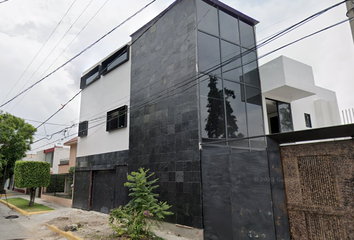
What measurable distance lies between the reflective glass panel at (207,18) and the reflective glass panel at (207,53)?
12.6 inches

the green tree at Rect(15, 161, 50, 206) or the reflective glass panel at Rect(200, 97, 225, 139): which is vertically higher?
the reflective glass panel at Rect(200, 97, 225, 139)

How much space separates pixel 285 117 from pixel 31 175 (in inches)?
606

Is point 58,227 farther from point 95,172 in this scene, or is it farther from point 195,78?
point 195,78

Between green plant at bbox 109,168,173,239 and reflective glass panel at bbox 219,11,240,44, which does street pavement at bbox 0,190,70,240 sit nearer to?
green plant at bbox 109,168,173,239

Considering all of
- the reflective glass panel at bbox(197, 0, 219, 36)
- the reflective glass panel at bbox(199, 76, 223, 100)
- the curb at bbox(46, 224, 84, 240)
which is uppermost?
the reflective glass panel at bbox(197, 0, 219, 36)

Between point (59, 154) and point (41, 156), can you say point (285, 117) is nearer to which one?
point (59, 154)

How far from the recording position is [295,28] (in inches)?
209

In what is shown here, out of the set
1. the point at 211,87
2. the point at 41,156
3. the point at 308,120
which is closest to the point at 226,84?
the point at 211,87

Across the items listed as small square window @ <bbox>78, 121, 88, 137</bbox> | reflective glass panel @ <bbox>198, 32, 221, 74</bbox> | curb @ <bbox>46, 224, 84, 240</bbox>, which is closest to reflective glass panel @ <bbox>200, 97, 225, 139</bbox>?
reflective glass panel @ <bbox>198, 32, 221, 74</bbox>

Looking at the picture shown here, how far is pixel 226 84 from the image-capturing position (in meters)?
8.79

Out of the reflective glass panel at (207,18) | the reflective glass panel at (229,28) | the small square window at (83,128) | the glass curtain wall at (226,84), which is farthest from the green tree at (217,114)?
the small square window at (83,128)

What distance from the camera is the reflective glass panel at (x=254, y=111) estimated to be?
9109 mm

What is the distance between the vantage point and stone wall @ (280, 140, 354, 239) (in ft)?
13.6

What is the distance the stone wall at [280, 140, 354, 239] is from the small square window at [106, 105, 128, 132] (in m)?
8.12
